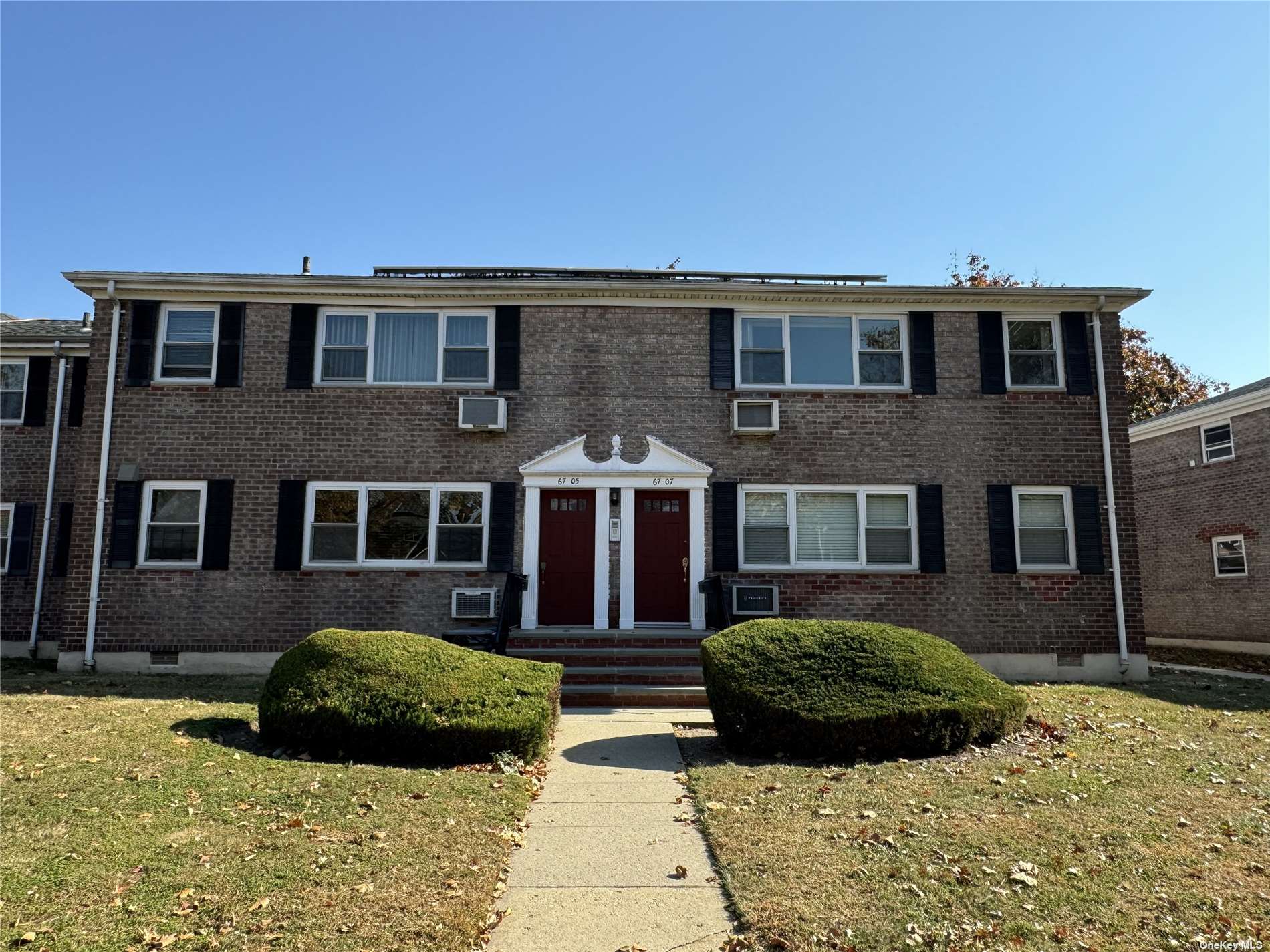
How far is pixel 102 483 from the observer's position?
40.6ft

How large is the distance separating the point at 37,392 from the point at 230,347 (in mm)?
4625

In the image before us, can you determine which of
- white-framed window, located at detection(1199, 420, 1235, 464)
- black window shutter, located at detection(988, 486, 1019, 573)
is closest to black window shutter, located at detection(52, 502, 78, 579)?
black window shutter, located at detection(988, 486, 1019, 573)

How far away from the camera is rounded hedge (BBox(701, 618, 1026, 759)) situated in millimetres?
7391

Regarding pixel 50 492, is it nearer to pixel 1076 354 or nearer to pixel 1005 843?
pixel 1005 843

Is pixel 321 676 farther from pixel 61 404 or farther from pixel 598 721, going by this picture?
pixel 61 404

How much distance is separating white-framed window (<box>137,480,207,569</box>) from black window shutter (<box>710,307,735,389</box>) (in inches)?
309

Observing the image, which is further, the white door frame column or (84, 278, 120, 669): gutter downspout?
the white door frame column

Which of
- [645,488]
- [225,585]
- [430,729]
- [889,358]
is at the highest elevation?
[889,358]

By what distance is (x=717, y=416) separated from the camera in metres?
12.9

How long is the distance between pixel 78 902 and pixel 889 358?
12036mm

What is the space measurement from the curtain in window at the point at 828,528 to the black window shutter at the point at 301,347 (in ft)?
25.5

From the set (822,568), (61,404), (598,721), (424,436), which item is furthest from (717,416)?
(61,404)

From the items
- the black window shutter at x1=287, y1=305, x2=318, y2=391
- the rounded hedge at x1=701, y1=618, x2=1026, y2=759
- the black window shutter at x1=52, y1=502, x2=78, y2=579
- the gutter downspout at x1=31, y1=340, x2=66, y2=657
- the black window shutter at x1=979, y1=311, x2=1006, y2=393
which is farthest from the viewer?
the black window shutter at x1=52, y1=502, x2=78, y2=579

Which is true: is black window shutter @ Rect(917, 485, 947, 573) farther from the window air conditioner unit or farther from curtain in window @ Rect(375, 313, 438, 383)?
curtain in window @ Rect(375, 313, 438, 383)
